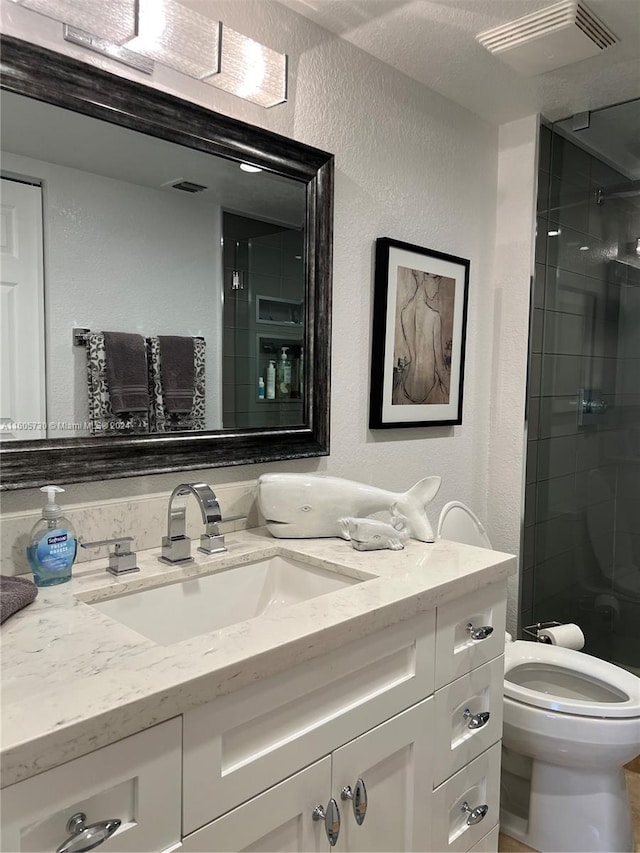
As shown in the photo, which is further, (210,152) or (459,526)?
(459,526)

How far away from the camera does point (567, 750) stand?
63.8 inches

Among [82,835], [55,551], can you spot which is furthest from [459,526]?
[82,835]

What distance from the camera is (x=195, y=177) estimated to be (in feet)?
4.79

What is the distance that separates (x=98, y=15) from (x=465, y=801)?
1796mm

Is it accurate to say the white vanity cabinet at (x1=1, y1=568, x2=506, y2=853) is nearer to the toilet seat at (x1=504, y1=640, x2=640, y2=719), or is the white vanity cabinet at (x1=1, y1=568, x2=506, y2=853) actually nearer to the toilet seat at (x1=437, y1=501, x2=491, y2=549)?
the toilet seat at (x1=504, y1=640, x2=640, y2=719)

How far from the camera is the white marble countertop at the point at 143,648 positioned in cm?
73

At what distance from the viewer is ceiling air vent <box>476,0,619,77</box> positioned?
1.63m

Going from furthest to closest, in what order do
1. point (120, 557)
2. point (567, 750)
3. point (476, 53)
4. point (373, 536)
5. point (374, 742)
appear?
point (476, 53) < point (567, 750) < point (373, 536) < point (120, 557) < point (374, 742)

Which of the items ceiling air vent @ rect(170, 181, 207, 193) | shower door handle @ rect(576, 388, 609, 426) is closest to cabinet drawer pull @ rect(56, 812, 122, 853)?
ceiling air vent @ rect(170, 181, 207, 193)

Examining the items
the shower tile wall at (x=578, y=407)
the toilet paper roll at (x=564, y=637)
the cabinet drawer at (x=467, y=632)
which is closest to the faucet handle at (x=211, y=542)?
the cabinet drawer at (x=467, y=632)

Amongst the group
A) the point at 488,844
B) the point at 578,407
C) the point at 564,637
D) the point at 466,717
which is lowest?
the point at 488,844

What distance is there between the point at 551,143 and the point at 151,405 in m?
1.84

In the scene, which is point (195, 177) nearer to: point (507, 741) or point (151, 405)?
point (151, 405)

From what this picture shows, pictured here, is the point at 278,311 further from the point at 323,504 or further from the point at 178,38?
the point at 178,38
